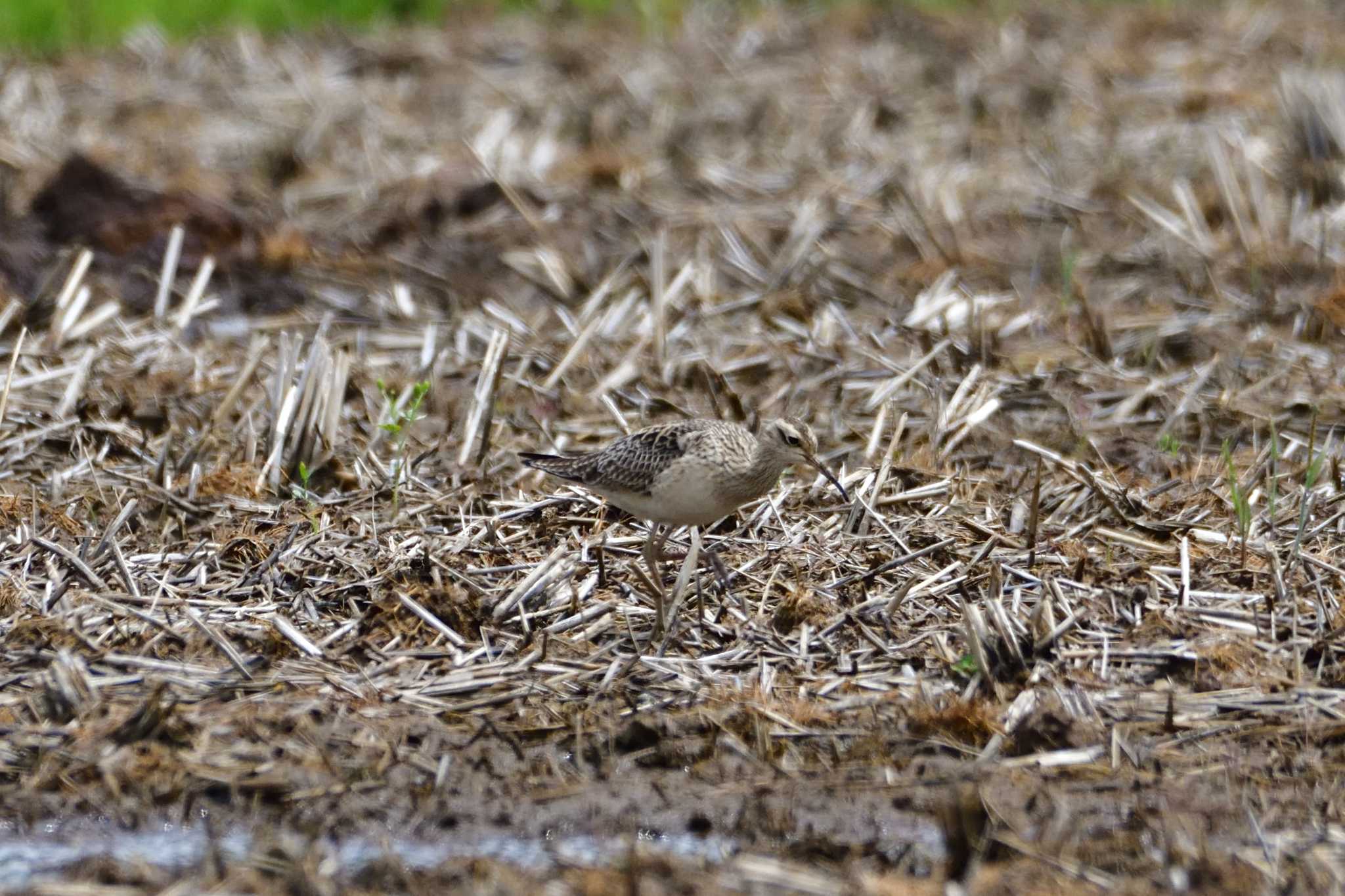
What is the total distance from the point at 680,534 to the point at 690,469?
4.20 ft

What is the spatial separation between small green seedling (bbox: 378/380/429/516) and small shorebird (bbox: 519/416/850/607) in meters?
0.97

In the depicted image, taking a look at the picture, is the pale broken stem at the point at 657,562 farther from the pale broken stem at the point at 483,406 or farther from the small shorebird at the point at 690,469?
the pale broken stem at the point at 483,406

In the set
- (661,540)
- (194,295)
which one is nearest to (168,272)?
(194,295)

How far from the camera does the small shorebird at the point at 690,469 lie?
7.23 metres

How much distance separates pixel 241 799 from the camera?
6.12m

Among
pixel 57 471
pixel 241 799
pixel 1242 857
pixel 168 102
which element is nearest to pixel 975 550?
pixel 1242 857

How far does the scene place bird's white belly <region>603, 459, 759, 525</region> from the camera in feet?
23.7

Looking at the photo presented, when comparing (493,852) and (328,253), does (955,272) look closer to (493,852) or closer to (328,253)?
(328,253)

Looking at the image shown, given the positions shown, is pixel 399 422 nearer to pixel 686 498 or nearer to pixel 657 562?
pixel 657 562

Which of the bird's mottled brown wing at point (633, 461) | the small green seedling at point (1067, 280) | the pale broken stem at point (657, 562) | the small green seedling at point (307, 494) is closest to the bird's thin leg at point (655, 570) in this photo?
the pale broken stem at point (657, 562)

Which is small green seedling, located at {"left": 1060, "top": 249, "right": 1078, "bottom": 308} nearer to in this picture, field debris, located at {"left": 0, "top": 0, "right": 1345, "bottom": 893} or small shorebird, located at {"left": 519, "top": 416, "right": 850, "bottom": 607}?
field debris, located at {"left": 0, "top": 0, "right": 1345, "bottom": 893}

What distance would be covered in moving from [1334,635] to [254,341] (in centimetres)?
598

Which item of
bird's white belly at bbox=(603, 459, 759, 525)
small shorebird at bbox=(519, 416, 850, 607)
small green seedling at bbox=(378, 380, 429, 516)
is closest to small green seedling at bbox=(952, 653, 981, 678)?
small shorebird at bbox=(519, 416, 850, 607)

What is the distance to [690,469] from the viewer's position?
23.7ft
